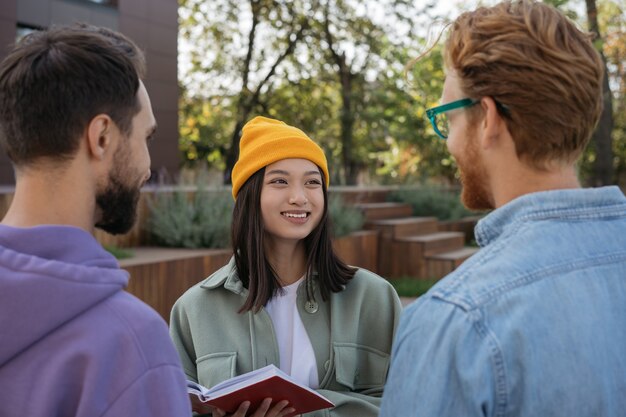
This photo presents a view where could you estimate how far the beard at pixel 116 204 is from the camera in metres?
1.34

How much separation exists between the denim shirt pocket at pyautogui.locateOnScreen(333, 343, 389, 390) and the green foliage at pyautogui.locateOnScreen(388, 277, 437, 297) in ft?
19.4

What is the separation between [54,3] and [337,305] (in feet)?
40.4

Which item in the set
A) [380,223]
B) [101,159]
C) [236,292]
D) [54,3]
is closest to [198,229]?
[380,223]

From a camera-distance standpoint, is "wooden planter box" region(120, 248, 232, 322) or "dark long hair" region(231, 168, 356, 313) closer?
"dark long hair" region(231, 168, 356, 313)

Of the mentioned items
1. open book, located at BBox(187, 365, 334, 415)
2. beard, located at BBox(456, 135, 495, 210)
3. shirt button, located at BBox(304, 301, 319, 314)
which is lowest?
open book, located at BBox(187, 365, 334, 415)

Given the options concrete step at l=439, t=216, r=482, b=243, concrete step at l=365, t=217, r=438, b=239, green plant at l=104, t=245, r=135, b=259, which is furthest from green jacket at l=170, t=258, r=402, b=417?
concrete step at l=439, t=216, r=482, b=243

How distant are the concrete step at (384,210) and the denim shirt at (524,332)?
8.71m

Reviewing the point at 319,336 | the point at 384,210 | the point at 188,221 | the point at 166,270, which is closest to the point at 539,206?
the point at 319,336

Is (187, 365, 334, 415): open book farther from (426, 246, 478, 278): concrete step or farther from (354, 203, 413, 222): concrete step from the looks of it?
(354, 203, 413, 222): concrete step

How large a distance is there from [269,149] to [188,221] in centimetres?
452

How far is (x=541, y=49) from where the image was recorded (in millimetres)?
1237

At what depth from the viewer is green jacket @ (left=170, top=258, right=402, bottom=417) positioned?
2338mm

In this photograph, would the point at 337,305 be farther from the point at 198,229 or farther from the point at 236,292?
the point at 198,229

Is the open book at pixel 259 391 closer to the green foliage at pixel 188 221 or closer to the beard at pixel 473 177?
the beard at pixel 473 177
